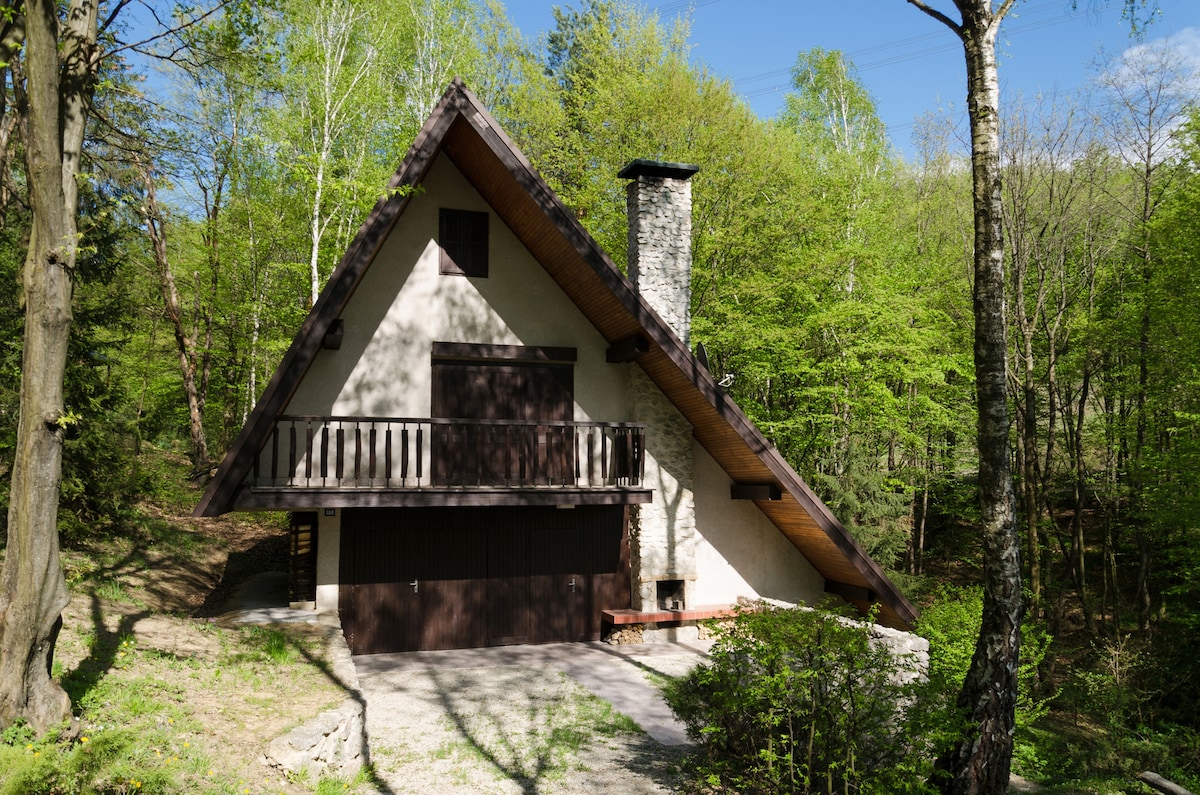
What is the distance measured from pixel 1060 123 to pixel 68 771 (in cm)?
2002

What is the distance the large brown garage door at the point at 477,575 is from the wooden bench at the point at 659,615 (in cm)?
48

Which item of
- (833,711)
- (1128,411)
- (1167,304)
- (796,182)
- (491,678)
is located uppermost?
(796,182)

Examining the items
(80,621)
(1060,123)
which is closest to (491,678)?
(80,621)

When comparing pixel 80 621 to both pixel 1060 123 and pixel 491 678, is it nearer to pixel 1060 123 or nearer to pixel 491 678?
pixel 491 678

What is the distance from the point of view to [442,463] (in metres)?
11.7

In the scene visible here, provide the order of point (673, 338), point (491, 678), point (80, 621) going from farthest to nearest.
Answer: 1. point (673, 338)
2. point (491, 678)
3. point (80, 621)

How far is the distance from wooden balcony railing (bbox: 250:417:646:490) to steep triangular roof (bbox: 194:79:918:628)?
85cm

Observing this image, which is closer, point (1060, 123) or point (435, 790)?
point (435, 790)

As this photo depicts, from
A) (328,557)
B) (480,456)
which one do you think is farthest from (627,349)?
(328,557)

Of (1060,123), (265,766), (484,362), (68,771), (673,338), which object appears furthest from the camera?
(1060,123)

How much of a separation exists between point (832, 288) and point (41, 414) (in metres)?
18.9

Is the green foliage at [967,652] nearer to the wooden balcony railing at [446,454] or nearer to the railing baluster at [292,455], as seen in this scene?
the wooden balcony railing at [446,454]

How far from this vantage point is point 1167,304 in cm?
1811

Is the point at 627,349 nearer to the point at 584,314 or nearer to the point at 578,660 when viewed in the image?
the point at 584,314
